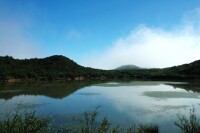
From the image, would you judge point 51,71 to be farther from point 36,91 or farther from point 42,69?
point 36,91

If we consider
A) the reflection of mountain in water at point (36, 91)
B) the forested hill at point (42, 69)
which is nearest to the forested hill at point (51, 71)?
the forested hill at point (42, 69)

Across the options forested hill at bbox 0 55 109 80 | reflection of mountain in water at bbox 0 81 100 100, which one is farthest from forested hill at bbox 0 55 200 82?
reflection of mountain in water at bbox 0 81 100 100

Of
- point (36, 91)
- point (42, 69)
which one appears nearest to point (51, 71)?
point (42, 69)

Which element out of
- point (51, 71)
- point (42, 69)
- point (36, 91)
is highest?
point (42, 69)

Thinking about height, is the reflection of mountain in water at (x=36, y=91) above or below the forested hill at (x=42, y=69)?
below

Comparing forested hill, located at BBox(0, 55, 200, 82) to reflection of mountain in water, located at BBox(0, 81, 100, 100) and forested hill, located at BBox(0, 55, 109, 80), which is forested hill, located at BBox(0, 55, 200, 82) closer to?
forested hill, located at BBox(0, 55, 109, 80)

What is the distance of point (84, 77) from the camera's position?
107 m

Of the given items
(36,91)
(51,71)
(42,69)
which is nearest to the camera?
(36,91)

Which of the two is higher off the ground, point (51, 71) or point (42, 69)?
point (42, 69)

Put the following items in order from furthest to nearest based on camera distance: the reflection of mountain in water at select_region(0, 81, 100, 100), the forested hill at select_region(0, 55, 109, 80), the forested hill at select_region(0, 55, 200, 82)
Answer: the forested hill at select_region(0, 55, 200, 82)
the forested hill at select_region(0, 55, 109, 80)
the reflection of mountain in water at select_region(0, 81, 100, 100)

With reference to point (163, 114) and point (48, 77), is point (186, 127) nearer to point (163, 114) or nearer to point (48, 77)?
point (163, 114)

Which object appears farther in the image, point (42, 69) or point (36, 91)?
point (42, 69)

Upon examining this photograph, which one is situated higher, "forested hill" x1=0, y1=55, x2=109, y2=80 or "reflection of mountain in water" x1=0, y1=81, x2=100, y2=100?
"forested hill" x1=0, y1=55, x2=109, y2=80

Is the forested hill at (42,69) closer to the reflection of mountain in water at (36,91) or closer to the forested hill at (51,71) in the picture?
the forested hill at (51,71)
